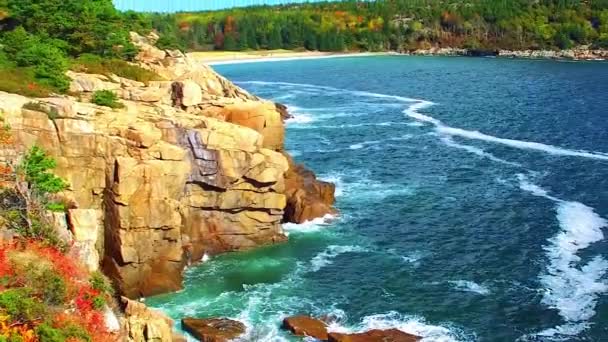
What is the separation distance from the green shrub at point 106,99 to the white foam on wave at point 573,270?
3254 centimetres

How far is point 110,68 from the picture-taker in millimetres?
59625

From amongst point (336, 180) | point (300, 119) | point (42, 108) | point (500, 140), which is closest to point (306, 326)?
point (42, 108)

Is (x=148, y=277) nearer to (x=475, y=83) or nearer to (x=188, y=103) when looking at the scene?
(x=188, y=103)

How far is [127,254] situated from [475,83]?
367ft

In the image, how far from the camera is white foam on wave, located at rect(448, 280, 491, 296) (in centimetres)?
4491

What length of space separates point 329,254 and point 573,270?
56.5 ft

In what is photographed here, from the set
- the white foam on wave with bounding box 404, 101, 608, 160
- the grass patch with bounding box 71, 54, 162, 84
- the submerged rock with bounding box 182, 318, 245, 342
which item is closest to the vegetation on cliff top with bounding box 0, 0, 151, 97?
the grass patch with bounding box 71, 54, 162, 84

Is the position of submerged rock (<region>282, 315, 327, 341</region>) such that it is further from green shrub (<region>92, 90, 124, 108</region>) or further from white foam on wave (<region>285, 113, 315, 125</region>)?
white foam on wave (<region>285, 113, 315, 125</region>)

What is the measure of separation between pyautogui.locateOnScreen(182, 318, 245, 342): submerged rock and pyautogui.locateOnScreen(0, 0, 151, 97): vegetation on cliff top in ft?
80.0

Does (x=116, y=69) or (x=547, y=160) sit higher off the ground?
(x=116, y=69)

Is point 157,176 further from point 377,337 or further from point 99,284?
point 377,337

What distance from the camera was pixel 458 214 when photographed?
195 feet

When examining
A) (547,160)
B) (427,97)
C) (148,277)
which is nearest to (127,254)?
(148,277)

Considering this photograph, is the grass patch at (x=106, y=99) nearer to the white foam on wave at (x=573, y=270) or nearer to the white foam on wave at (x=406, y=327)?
the white foam on wave at (x=406, y=327)
